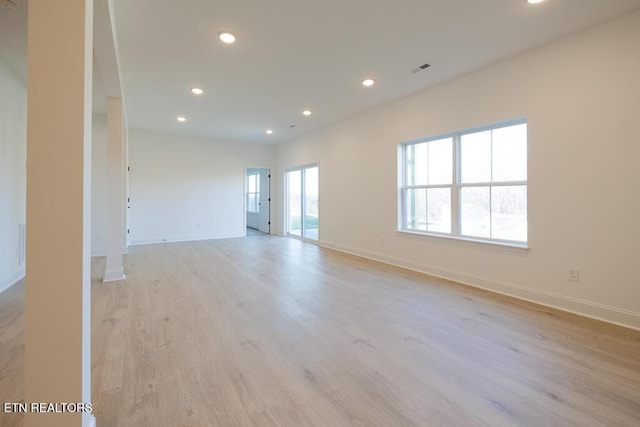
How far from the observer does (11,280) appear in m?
3.62

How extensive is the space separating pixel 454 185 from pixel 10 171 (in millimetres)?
5548

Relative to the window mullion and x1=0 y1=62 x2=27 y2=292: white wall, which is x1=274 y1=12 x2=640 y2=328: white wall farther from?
x1=0 y1=62 x2=27 y2=292: white wall

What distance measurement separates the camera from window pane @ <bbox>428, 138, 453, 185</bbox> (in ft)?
13.5

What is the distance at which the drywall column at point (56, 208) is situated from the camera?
3.62ft

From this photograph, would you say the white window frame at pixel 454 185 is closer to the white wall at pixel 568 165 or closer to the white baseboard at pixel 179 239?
the white wall at pixel 568 165

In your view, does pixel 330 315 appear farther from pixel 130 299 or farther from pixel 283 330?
pixel 130 299

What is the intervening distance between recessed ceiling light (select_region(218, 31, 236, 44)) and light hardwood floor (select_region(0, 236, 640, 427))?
2.65 meters

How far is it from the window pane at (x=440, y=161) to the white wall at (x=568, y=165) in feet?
0.82

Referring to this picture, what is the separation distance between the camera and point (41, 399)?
1.13 m

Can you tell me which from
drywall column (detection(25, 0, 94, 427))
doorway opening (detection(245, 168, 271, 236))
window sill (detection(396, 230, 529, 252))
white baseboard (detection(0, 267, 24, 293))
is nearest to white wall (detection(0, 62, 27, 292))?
white baseboard (detection(0, 267, 24, 293))

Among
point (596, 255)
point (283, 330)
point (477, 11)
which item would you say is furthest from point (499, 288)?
point (477, 11)

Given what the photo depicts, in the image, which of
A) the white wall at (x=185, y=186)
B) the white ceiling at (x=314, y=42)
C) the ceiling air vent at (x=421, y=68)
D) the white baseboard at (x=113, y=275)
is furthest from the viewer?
the white wall at (x=185, y=186)

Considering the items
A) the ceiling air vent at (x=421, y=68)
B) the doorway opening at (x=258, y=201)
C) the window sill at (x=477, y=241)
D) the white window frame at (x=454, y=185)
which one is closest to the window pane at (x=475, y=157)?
the white window frame at (x=454, y=185)

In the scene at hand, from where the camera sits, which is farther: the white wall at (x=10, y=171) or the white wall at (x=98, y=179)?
the white wall at (x=98, y=179)
